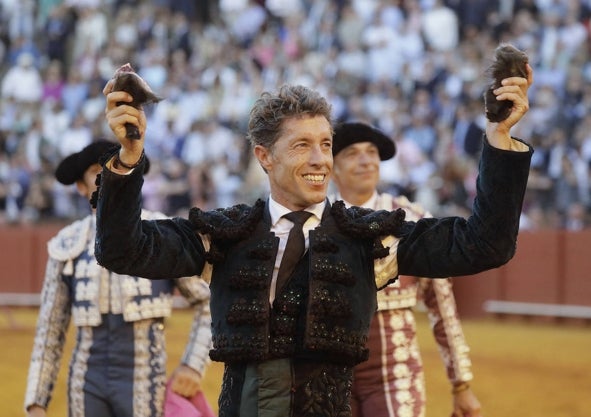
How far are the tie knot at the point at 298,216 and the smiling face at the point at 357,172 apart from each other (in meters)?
1.71

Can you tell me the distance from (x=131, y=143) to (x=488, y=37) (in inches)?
464

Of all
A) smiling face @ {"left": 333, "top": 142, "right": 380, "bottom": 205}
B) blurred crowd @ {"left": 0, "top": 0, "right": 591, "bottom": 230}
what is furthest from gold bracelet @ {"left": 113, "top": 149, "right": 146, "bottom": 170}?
blurred crowd @ {"left": 0, "top": 0, "right": 591, "bottom": 230}

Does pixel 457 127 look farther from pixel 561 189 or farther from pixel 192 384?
pixel 192 384

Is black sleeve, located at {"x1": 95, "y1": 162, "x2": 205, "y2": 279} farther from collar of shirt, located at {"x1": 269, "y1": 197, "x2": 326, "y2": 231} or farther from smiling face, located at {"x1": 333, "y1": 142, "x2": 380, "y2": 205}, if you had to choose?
smiling face, located at {"x1": 333, "y1": 142, "x2": 380, "y2": 205}

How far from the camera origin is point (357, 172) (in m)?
4.91

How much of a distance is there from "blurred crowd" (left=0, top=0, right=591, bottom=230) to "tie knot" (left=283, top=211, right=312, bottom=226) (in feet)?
27.6

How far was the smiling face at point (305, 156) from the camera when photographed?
310 centimetres

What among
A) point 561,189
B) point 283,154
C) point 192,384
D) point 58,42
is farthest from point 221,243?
point 58,42

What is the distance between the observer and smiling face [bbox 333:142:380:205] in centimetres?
489

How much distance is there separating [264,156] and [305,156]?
0.16m

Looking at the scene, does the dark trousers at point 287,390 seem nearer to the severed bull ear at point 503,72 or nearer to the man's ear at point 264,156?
the man's ear at point 264,156

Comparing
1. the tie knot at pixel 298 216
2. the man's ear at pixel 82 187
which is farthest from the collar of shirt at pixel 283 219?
the man's ear at pixel 82 187

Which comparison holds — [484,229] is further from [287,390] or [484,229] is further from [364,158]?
[364,158]

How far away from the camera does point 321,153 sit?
10.2ft
